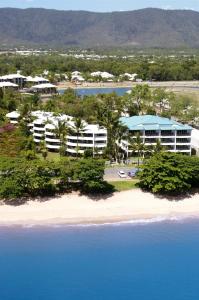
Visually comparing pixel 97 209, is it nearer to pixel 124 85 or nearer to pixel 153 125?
pixel 153 125

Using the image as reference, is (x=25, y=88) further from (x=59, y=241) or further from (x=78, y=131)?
(x=59, y=241)

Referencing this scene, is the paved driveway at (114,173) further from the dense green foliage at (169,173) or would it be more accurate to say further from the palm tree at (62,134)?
the palm tree at (62,134)

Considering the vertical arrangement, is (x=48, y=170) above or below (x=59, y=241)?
above

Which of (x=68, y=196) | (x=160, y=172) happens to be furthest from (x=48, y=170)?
(x=160, y=172)

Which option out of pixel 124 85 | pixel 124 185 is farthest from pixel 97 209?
pixel 124 85

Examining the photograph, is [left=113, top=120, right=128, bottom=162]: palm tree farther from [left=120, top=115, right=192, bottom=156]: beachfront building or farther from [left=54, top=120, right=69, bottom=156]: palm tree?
[left=54, top=120, right=69, bottom=156]: palm tree

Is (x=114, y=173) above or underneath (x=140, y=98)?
underneath
